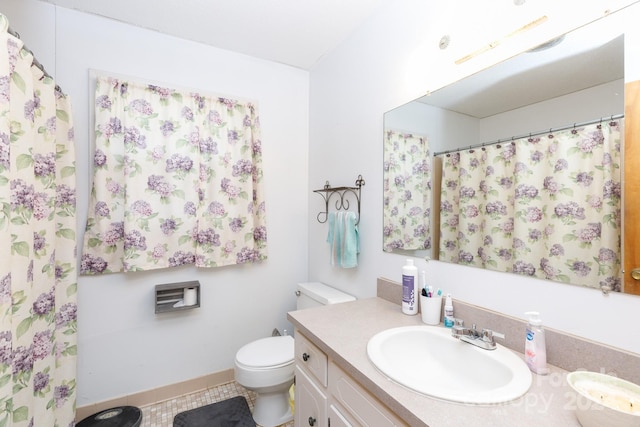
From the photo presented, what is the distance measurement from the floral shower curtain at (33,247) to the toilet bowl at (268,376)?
33.5 inches

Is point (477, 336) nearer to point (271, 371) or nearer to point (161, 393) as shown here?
point (271, 371)

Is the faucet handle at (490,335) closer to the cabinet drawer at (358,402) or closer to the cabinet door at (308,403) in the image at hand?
the cabinet drawer at (358,402)

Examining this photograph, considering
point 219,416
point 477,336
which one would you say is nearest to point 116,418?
point 219,416

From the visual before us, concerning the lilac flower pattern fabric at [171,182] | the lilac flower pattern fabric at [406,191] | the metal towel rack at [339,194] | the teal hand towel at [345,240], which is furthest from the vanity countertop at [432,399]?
the lilac flower pattern fabric at [171,182]

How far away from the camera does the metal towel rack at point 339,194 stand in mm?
1754

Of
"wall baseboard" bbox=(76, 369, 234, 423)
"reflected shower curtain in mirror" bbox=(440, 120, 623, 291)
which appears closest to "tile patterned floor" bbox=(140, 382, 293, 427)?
"wall baseboard" bbox=(76, 369, 234, 423)

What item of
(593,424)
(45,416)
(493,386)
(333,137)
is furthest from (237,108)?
(593,424)

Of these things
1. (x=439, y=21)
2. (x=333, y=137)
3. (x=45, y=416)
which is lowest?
(x=45, y=416)

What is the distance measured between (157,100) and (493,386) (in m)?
2.20

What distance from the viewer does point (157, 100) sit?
5.95 feet

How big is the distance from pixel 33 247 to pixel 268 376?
3.97ft

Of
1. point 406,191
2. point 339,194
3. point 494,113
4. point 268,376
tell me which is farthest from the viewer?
point 339,194

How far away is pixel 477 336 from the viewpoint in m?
0.97

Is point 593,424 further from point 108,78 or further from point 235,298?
point 108,78
